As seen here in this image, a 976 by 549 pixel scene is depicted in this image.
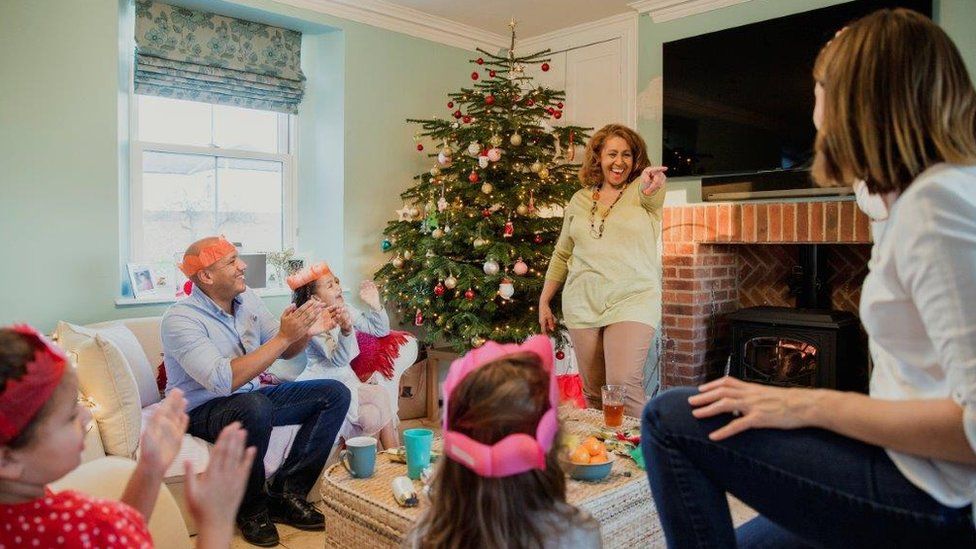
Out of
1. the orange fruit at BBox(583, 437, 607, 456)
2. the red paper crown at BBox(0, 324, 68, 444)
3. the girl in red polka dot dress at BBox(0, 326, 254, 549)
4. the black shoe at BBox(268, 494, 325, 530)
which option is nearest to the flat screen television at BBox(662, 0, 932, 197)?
the orange fruit at BBox(583, 437, 607, 456)

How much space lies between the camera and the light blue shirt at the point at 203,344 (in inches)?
94.8

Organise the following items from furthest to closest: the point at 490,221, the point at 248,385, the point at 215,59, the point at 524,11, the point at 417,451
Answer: the point at 524,11, the point at 215,59, the point at 490,221, the point at 248,385, the point at 417,451

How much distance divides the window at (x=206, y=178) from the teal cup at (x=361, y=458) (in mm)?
2256

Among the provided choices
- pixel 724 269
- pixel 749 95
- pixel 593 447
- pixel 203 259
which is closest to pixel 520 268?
pixel 724 269

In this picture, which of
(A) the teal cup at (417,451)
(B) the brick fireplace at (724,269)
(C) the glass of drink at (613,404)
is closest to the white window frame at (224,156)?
(B) the brick fireplace at (724,269)

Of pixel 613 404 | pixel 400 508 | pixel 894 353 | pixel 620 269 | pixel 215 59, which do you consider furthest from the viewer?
pixel 215 59

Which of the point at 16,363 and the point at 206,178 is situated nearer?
the point at 16,363

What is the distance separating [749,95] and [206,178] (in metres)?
2.98

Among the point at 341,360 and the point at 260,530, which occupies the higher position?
the point at 341,360

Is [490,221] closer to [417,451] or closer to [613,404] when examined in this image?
[613,404]

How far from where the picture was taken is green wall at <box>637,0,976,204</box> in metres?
3.77

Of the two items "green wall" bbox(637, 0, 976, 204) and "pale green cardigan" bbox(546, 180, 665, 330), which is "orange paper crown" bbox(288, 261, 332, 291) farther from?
"green wall" bbox(637, 0, 976, 204)

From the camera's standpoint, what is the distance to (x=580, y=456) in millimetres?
1854

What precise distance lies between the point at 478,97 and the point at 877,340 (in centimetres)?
331
